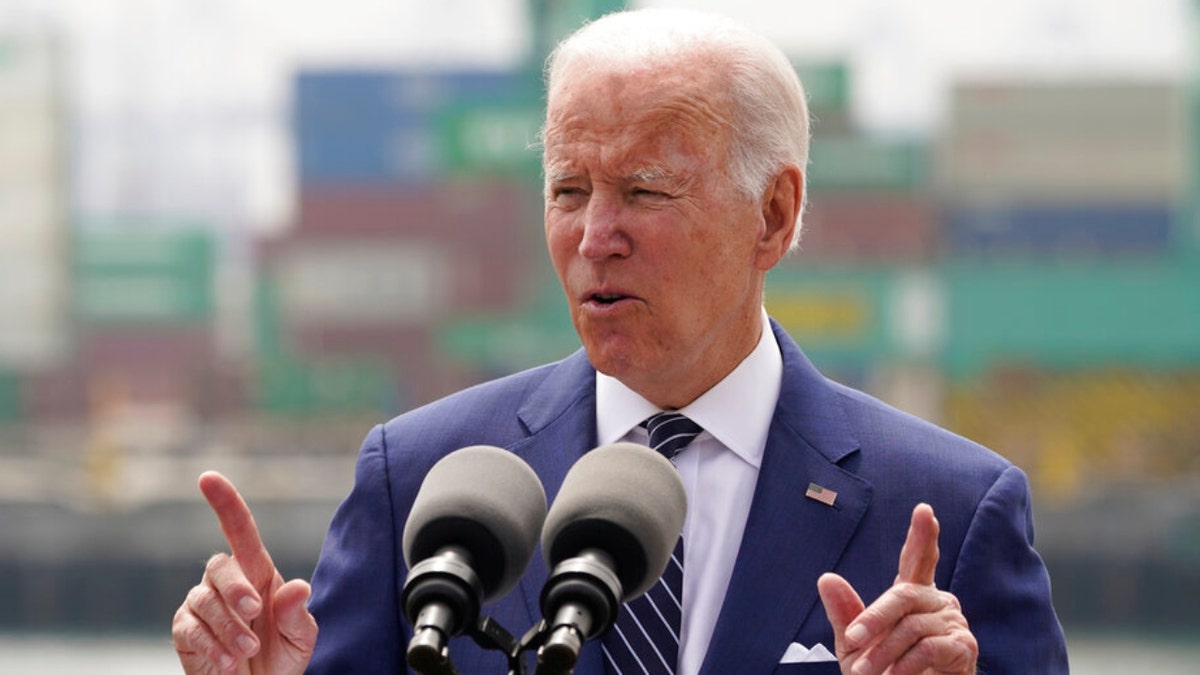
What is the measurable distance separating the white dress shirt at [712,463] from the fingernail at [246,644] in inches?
23.9

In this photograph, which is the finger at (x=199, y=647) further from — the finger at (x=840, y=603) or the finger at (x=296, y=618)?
the finger at (x=840, y=603)

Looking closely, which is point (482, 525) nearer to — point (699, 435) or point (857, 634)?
point (857, 634)

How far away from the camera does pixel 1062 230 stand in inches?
2149

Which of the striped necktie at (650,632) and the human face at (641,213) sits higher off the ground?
the human face at (641,213)

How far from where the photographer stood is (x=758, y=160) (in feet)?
9.00

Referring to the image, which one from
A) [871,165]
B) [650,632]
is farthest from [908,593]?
[871,165]

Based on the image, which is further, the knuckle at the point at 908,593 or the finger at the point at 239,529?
the finger at the point at 239,529

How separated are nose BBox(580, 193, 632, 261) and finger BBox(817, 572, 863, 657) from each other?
1.77 ft

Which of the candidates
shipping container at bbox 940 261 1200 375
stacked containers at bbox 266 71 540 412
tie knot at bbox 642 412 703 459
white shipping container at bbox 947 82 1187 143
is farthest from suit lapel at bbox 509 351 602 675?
stacked containers at bbox 266 71 540 412

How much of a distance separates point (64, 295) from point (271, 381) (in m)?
6.53

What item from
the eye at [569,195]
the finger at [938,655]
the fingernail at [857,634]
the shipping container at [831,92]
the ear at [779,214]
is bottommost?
the shipping container at [831,92]

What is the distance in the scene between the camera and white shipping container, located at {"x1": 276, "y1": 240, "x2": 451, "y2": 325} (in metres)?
57.4

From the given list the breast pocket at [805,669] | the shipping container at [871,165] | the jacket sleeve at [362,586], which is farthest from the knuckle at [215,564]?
the shipping container at [871,165]

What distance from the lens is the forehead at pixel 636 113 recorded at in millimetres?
2594
